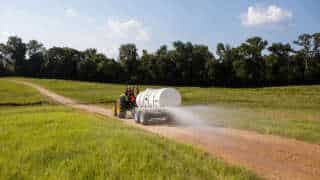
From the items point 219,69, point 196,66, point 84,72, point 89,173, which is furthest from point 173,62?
point 89,173

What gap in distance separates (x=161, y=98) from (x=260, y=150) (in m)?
10.5

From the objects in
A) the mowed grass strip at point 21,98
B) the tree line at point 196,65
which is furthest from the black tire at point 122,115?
the tree line at point 196,65

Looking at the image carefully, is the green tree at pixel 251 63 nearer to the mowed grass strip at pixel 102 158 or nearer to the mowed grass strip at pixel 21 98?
the mowed grass strip at pixel 21 98

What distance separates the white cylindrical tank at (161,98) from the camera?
80.3ft

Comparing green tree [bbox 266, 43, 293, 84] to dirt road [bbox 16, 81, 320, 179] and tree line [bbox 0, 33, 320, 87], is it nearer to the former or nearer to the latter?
tree line [bbox 0, 33, 320, 87]

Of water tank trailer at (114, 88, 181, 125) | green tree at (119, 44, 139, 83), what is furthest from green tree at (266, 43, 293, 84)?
water tank trailer at (114, 88, 181, 125)

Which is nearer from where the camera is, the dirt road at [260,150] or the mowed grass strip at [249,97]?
the dirt road at [260,150]

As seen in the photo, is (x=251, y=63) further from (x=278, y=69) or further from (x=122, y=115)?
(x=122, y=115)

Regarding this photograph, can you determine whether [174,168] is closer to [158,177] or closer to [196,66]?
[158,177]

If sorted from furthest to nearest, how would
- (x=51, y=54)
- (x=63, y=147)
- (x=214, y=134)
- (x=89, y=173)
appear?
(x=51, y=54) < (x=214, y=134) < (x=63, y=147) < (x=89, y=173)

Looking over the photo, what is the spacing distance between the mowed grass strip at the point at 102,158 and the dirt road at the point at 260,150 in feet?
3.32

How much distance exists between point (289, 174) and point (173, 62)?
90684mm

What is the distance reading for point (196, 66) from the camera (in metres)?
99.4

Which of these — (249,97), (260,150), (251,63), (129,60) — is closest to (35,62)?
(129,60)
